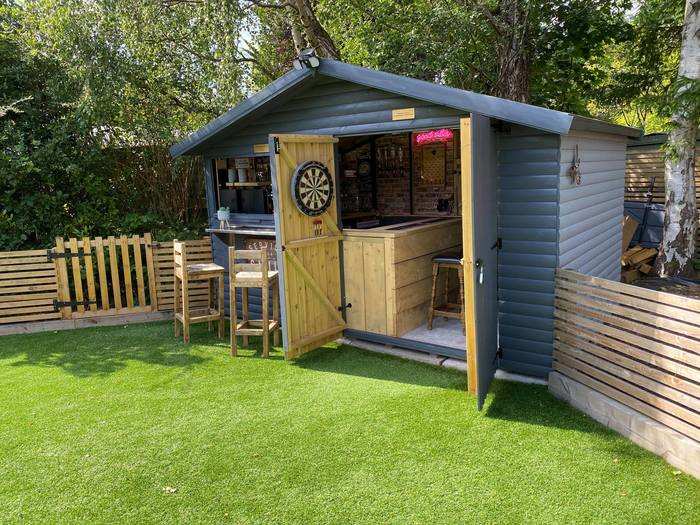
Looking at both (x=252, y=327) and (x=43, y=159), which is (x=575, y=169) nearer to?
(x=252, y=327)

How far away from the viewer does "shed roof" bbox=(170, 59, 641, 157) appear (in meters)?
4.30

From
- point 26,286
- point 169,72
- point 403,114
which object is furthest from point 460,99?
point 169,72

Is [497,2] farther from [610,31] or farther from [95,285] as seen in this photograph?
[95,285]

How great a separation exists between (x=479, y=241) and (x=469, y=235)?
0.16 metres

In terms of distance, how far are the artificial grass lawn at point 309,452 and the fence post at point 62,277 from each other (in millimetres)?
1810

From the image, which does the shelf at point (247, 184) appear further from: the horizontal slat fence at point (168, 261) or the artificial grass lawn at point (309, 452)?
the artificial grass lawn at point (309, 452)

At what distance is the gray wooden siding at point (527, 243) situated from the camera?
4750 mm

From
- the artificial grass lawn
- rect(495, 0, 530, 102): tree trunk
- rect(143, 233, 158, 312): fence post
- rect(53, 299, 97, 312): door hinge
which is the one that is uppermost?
rect(495, 0, 530, 102): tree trunk

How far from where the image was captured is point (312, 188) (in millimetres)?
5809

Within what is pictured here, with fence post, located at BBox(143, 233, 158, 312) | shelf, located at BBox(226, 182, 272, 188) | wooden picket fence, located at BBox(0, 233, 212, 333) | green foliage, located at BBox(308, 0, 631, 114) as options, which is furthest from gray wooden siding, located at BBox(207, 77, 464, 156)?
green foliage, located at BBox(308, 0, 631, 114)

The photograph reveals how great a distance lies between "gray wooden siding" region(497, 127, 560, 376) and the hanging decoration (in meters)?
2.94

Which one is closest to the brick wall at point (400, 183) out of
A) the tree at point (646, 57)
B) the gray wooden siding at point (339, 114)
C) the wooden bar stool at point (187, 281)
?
the gray wooden siding at point (339, 114)

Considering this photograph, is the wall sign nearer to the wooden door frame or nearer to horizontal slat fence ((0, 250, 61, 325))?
the wooden door frame

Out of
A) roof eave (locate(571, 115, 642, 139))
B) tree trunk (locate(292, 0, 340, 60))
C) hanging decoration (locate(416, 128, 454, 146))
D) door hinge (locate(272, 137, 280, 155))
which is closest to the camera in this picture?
roof eave (locate(571, 115, 642, 139))
